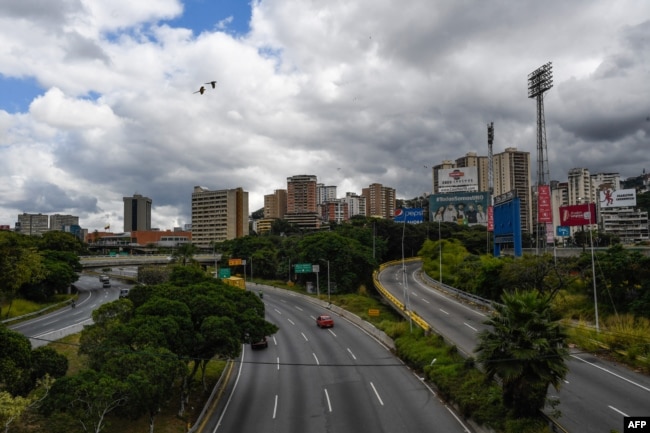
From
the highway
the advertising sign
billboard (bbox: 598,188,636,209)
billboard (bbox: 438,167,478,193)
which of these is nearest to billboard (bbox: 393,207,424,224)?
the advertising sign

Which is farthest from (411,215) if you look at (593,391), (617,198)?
(617,198)

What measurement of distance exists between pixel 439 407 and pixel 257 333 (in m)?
11.9

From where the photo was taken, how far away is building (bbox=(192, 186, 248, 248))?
190250mm

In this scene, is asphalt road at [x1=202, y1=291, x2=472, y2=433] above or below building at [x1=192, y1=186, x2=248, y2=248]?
below

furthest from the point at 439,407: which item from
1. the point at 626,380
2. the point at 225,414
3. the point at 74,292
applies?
the point at 74,292

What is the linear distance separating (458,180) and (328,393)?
130297 millimetres

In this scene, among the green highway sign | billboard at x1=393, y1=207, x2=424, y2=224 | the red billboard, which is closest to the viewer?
the red billboard

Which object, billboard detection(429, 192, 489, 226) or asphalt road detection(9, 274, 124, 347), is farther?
billboard detection(429, 192, 489, 226)

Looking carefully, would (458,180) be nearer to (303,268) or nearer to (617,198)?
(617,198)

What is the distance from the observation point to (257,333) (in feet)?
92.6

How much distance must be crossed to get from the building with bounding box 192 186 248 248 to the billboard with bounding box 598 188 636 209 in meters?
146

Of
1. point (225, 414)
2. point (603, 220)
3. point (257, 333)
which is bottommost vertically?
point (225, 414)

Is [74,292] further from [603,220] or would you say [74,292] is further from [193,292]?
[603,220]

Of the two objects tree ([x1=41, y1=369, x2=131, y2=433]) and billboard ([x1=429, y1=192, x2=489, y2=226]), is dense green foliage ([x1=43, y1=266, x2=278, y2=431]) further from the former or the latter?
billboard ([x1=429, y1=192, x2=489, y2=226])
